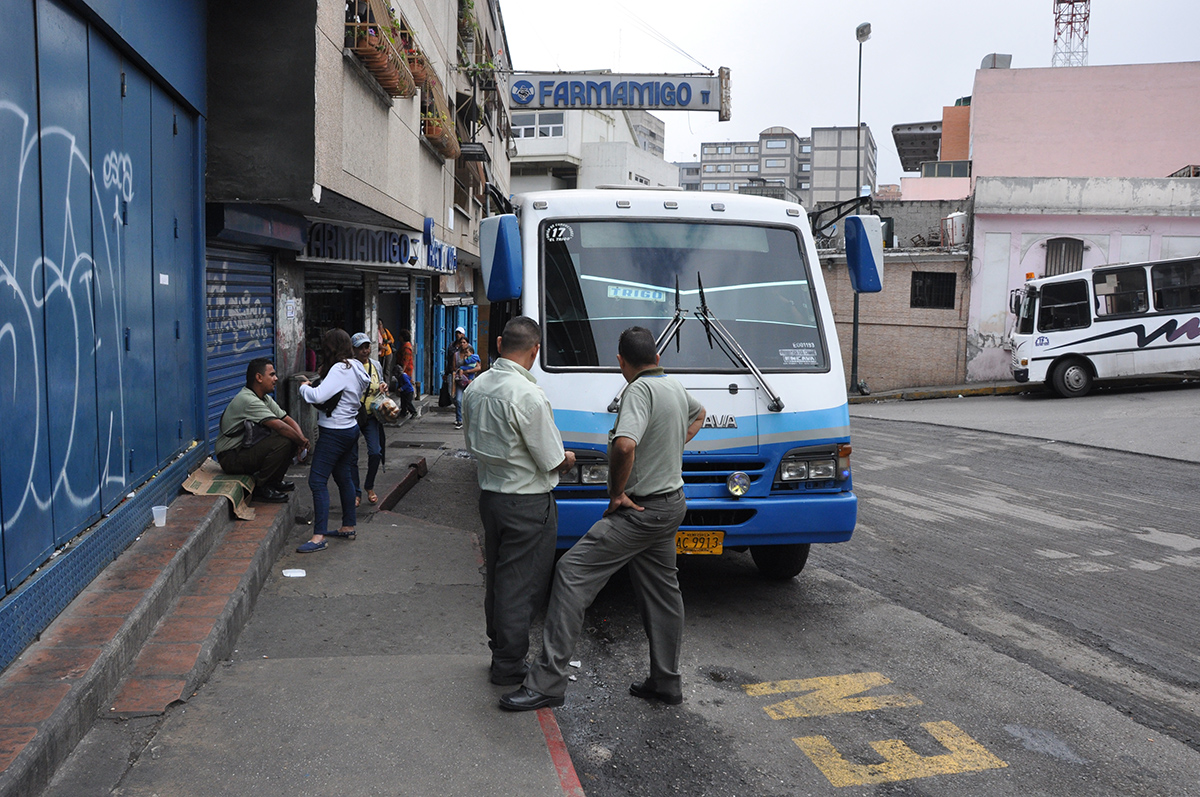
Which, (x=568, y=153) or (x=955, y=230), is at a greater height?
(x=568, y=153)

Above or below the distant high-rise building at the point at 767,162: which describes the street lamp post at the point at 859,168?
below

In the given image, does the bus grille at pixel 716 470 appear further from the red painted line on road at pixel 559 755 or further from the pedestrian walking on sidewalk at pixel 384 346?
the pedestrian walking on sidewalk at pixel 384 346

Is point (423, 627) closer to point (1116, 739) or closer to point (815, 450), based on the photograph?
point (815, 450)

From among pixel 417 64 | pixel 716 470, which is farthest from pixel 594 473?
pixel 417 64

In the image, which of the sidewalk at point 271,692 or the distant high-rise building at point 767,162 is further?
the distant high-rise building at point 767,162

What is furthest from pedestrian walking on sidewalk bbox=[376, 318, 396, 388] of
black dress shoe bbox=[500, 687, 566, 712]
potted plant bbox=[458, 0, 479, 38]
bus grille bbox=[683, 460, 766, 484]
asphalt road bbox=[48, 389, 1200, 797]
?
black dress shoe bbox=[500, 687, 566, 712]

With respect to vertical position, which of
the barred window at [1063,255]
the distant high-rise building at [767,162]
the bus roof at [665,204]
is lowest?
the bus roof at [665,204]

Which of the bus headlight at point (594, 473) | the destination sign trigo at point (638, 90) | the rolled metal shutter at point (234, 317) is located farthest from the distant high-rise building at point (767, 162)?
the bus headlight at point (594, 473)

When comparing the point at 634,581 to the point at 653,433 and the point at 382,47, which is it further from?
the point at 382,47

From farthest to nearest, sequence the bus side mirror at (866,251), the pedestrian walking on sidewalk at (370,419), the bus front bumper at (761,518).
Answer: the pedestrian walking on sidewalk at (370,419) < the bus side mirror at (866,251) < the bus front bumper at (761,518)

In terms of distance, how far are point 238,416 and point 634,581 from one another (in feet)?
13.5

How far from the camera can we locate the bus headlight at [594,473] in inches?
221

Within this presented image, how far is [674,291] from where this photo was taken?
20.2 ft

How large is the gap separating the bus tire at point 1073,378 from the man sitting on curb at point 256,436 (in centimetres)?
1926
